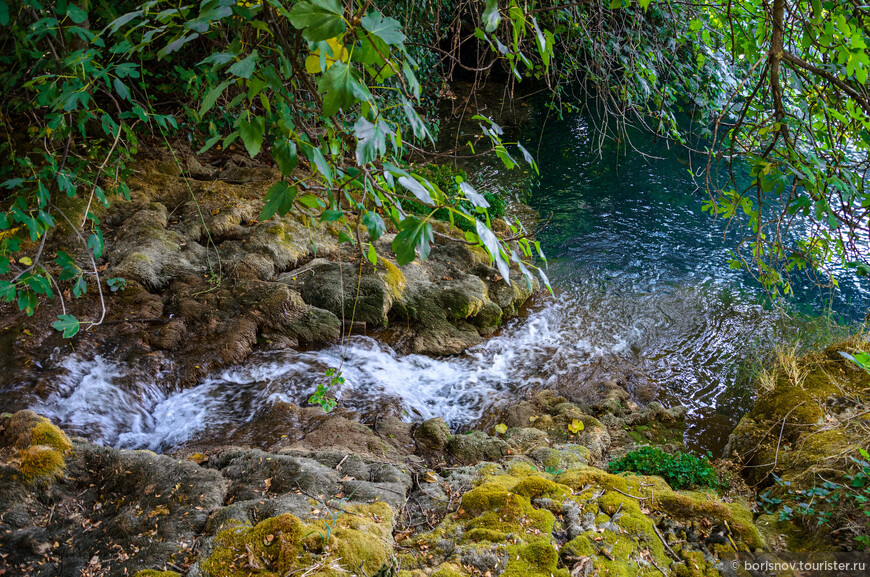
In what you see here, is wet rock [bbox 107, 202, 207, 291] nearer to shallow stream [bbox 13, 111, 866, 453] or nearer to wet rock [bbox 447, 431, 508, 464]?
shallow stream [bbox 13, 111, 866, 453]

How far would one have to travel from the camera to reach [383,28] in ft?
3.71

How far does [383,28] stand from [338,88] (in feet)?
0.60

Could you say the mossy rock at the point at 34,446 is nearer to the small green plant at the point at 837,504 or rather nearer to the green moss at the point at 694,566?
the green moss at the point at 694,566

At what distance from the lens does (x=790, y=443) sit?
3.74 m

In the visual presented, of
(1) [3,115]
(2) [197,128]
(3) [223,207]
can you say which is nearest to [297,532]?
(3) [223,207]

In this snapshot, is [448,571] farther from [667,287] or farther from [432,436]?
[667,287]

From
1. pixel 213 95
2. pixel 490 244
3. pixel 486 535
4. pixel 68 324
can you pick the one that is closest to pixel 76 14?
pixel 68 324

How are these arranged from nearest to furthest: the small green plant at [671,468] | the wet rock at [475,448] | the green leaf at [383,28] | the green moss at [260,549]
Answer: the green leaf at [383,28] < the green moss at [260,549] < the small green plant at [671,468] < the wet rock at [475,448]

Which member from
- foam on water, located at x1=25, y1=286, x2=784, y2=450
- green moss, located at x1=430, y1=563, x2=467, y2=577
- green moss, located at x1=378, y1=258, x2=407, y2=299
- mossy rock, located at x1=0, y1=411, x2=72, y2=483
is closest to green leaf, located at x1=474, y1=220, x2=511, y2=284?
green moss, located at x1=430, y1=563, x2=467, y2=577

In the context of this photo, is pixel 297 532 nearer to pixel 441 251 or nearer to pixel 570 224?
pixel 441 251

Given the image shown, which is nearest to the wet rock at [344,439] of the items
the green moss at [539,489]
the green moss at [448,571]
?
the green moss at [539,489]

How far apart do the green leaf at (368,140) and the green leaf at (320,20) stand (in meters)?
0.20

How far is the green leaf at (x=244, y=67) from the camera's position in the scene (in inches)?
45.6

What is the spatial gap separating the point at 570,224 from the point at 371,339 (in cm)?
494
